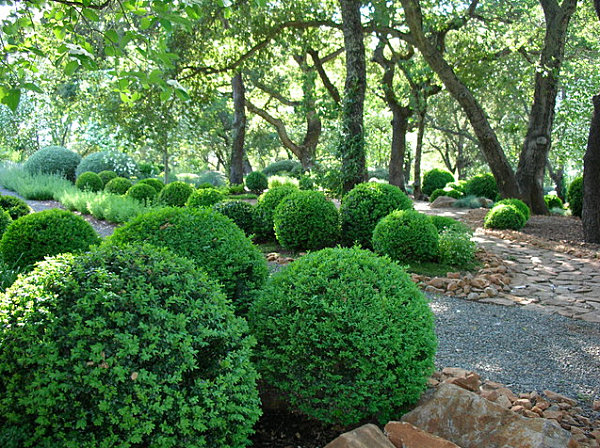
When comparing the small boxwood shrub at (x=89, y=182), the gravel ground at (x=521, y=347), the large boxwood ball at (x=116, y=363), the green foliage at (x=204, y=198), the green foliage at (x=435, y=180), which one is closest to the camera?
the large boxwood ball at (x=116, y=363)

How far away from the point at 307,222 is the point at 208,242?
4580 millimetres

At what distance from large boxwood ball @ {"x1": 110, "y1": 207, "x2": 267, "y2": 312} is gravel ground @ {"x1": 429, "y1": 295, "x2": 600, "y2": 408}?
1713 millimetres

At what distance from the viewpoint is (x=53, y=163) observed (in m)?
18.0

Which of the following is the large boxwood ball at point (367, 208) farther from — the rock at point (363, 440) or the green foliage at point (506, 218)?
the rock at point (363, 440)

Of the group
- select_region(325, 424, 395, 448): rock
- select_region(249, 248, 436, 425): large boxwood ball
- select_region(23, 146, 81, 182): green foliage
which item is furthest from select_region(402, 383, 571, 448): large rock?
select_region(23, 146, 81, 182): green foliage

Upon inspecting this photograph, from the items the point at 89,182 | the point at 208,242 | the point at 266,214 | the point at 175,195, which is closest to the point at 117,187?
the point at 89,182

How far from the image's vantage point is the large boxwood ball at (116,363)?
1743 mm

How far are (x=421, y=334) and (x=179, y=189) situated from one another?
1074cm

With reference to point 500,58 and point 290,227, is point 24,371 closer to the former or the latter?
point 290,227

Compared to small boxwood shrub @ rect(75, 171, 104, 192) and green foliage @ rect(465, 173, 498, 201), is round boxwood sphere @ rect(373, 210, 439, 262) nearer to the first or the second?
small boxwood shrub @ rect(75, 171, 104, 192)

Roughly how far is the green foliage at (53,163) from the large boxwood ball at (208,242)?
1624 centimetres

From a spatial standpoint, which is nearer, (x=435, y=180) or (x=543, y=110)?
(x=543, y=110)

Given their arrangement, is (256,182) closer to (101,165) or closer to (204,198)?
(101,165)

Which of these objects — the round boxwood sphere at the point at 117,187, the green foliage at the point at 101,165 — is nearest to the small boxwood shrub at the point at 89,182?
the round boxwood sphere at the point at 117,187
